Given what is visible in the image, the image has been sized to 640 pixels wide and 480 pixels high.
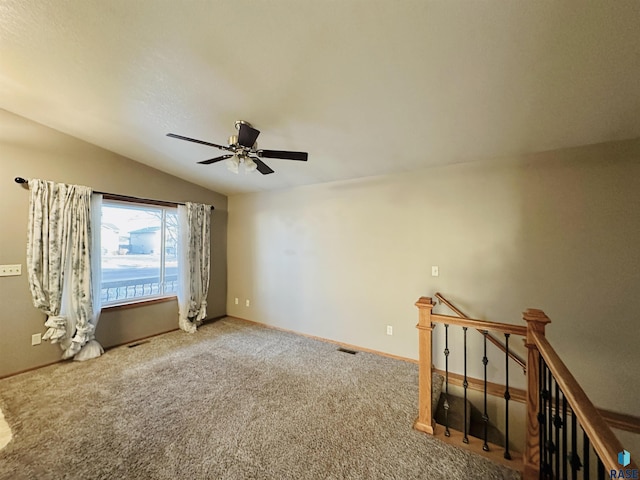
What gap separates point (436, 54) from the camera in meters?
1.58

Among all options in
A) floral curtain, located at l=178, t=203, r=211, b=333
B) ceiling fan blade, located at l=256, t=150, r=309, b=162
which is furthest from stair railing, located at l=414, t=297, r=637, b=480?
floral curtain, located at l=178, t=203, r=211, b=333

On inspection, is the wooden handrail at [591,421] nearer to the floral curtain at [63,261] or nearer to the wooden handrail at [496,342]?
the wooden handrail at [496,342]

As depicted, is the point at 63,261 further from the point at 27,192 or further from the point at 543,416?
A: the point at 543,416

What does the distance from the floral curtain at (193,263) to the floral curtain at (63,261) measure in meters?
1.13

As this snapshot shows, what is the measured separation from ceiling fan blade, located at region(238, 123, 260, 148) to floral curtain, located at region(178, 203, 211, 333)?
2.57 meters

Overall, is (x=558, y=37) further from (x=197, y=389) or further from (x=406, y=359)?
(x=197, y=389)

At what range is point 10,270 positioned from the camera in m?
2.78

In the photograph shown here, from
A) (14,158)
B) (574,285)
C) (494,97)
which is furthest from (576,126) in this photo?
(14,158)

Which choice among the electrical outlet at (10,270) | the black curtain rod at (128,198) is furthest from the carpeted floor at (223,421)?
the black curtain rod at (128,198)

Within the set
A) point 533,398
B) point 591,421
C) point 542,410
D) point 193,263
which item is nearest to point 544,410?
point 542,410

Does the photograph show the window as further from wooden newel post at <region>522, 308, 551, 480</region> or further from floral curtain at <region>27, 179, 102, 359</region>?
wooden newel post at <region>522, 308, 551, 480</region>

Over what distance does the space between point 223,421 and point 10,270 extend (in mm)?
2912

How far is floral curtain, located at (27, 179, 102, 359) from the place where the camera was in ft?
9.37

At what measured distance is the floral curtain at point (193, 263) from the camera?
4.18 meters
